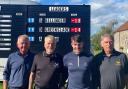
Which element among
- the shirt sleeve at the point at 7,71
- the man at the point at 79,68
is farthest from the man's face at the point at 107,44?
the shirt sleeve at the point at 7,71

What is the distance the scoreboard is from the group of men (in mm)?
5297

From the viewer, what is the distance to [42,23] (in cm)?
1207

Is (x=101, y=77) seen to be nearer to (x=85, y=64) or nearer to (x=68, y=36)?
(x=85, y=64)

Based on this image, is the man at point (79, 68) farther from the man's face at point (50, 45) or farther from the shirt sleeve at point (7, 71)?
the shirt sleeve at point (7, 71)

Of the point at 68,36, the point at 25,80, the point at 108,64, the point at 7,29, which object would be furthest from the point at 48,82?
the point at 7,29

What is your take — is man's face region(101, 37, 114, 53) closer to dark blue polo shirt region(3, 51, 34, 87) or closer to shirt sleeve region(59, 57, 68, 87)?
shirt sleeve region(59, 57, 68, 87)

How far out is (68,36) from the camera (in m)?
11.8

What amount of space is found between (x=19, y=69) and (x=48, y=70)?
2.00 ft

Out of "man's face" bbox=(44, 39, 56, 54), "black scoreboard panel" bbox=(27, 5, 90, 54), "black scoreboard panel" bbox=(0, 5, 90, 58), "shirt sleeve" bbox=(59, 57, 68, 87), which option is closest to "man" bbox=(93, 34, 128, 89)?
"shirt sleeve" bbox=(59, 57, 68, 87)

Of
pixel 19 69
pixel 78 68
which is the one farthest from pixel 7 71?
pixel 78 68

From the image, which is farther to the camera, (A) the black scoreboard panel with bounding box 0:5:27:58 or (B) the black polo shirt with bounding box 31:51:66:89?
(A) the black scoreboard panel with bounding box 0:5:27:58

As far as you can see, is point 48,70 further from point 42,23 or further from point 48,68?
point 42,23

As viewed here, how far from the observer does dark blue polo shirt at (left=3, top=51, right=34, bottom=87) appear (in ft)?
20.9

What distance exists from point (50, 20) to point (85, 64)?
6.21 meters
